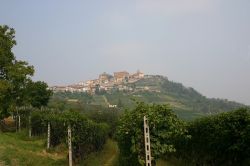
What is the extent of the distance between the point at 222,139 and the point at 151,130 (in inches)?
205

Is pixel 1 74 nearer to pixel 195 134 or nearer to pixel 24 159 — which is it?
pixel 24 159

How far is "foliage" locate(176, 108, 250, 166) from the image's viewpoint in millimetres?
20047

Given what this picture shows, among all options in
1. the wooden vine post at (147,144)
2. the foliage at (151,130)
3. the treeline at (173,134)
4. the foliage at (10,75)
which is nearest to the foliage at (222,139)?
the treeline at (173,134)

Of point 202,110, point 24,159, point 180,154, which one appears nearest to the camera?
point 24,159

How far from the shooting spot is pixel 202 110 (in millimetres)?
145250

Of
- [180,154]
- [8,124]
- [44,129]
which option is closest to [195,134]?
[180,154]

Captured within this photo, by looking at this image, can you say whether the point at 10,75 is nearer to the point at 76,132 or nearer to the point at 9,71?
the point at 9,71

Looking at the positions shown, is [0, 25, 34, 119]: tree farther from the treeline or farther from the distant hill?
the distant hill

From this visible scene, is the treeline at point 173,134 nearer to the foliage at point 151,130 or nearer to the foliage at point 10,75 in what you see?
the foliage at point 151,130

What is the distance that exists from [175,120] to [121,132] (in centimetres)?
286

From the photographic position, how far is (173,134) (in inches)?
765

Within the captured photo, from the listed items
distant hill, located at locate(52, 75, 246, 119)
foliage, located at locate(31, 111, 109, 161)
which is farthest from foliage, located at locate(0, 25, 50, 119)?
distant hill, located at locate(52, 75, 246, 119)

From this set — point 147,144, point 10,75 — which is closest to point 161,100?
point 10,75

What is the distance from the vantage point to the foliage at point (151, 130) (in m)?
18.5
